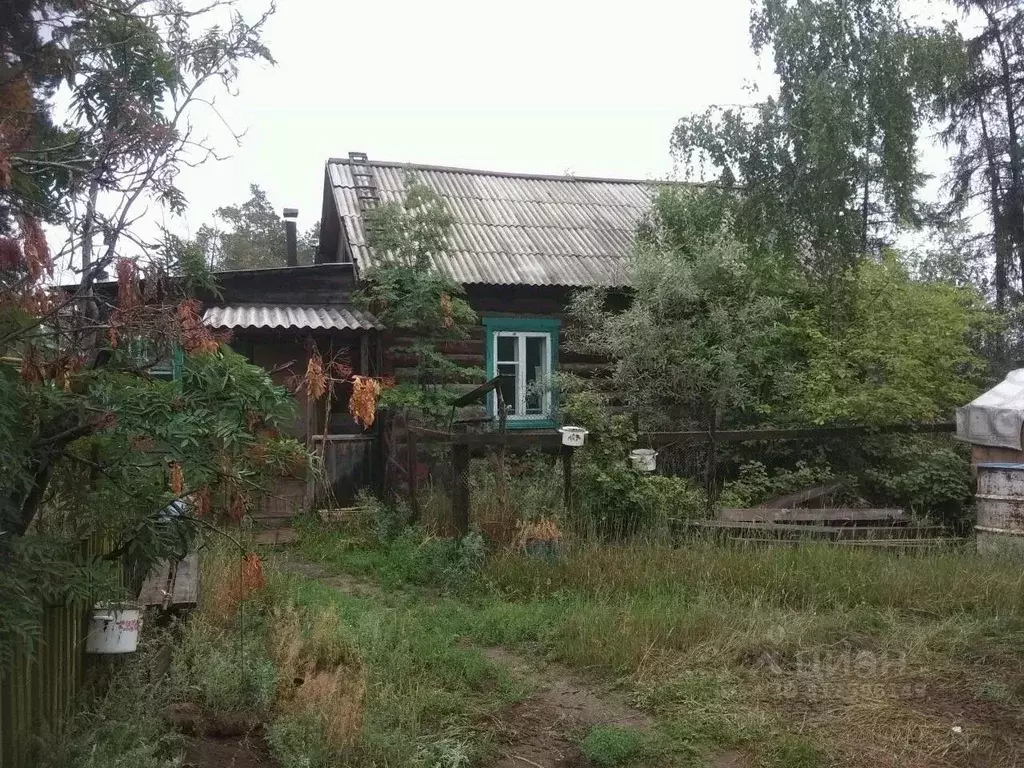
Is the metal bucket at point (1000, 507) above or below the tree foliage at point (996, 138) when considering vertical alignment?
below

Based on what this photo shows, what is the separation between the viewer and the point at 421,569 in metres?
7.50

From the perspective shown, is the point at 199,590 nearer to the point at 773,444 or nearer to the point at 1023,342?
the point at 773,444

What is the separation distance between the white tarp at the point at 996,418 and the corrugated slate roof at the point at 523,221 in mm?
4771

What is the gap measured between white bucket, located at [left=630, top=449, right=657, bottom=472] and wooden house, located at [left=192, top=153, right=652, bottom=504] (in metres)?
2.51

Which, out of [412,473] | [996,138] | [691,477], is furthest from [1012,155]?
[412,473]

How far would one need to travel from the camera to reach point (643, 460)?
8172 millimetres

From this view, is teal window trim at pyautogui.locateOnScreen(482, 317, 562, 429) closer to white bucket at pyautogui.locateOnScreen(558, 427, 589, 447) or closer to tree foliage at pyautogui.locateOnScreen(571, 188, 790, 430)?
tree foliage at pyautogui.locateOnScreen(571, 188, 790, 430)

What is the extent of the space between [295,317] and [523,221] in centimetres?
468

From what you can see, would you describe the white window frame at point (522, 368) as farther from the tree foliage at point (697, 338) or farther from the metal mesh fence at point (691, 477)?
the metal mesh fence at point (691, 477)

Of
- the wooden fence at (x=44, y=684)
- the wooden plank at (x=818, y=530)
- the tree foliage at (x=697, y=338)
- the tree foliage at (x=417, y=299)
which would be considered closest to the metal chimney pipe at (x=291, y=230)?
the tree foliage at (x=417, y=299)

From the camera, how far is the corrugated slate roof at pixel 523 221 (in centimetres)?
1202

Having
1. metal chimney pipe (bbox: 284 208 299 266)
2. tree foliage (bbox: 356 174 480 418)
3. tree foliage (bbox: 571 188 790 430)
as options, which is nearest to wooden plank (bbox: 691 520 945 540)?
tree foliage (bbox: 571 188 790 430)

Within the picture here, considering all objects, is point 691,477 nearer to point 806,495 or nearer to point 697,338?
point 806,495

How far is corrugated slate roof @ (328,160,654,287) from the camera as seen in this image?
1202cm
